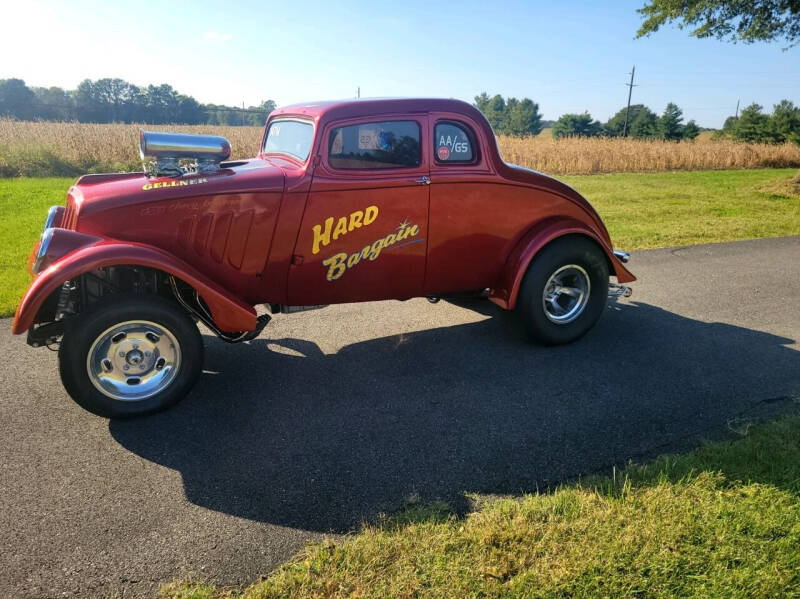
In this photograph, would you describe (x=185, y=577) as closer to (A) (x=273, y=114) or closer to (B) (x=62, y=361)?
(B) (x=62, y=361)

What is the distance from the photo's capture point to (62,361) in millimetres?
3293

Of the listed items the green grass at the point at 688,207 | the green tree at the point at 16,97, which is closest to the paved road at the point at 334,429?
the green grass at the point at 688,207

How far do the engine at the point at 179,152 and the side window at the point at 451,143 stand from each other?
1685mm

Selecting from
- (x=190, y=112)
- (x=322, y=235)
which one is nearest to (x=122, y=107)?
(x=190, y=112)

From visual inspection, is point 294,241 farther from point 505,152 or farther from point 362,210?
point 505,152

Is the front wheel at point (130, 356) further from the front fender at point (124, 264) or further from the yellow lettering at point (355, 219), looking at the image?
the yellow lettering at point (355, 219)

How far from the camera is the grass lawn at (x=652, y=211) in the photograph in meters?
7.84

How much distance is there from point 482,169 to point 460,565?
296 centimetres

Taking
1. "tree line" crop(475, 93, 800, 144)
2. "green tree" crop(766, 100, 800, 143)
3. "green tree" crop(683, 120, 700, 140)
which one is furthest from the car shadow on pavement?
"green tree" crop(683, 120, 700, 140)

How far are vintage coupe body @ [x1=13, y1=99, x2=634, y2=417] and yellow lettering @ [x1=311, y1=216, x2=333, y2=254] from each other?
16 millimetres

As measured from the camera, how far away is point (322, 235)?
3.96 meters

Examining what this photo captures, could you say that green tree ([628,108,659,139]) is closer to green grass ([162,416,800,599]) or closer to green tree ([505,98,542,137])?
green tree ([505,98,542,137])

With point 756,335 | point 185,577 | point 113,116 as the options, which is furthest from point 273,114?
point 113,116

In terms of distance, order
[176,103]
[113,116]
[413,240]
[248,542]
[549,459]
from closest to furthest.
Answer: [248,542] → [549,459] → [413,240] → [113,116] → [176,103]
